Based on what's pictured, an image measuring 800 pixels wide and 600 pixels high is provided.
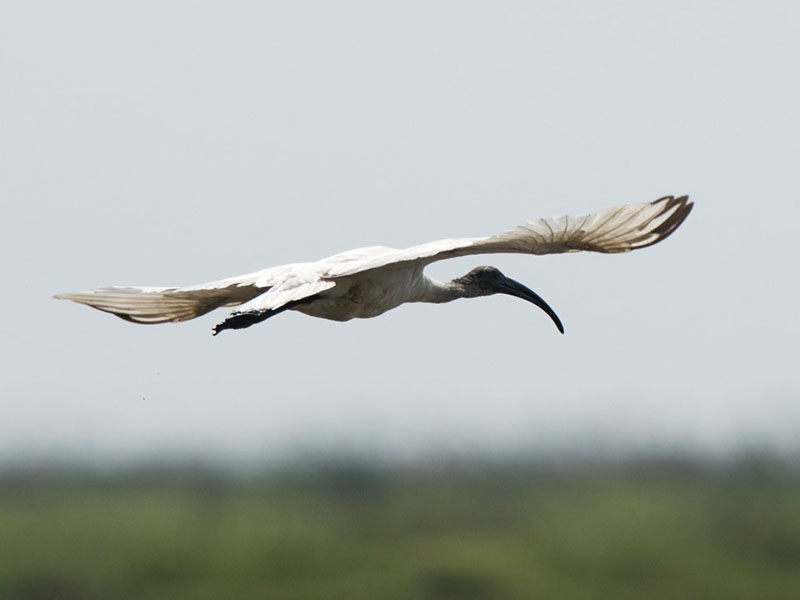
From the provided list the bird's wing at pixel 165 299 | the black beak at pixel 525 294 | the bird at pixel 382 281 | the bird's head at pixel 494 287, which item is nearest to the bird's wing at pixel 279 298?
the bird at pixel 382 281

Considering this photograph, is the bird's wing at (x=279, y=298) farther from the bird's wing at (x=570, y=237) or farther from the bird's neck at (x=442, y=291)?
the bird's neck at (x=442, y=291)

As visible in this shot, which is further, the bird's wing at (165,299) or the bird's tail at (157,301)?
the bird's tail at (157,301)

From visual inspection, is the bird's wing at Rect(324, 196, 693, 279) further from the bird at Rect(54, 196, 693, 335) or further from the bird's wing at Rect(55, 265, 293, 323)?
the bird's wing at Rect(55, 265, 293, 323)

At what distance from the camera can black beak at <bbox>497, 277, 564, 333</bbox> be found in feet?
27.4

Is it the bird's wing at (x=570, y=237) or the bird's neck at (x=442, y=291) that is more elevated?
the bird's wing at (x=570, y=237)

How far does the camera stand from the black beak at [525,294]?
27.4ft

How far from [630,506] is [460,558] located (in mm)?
1556

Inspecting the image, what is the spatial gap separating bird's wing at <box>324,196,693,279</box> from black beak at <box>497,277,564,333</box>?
1366mm

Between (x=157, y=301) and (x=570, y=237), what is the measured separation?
2.50m

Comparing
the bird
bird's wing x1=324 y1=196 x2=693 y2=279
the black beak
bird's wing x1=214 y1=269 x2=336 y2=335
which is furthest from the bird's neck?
bird's wing x1=214 y1=269 x2=336 y2=335

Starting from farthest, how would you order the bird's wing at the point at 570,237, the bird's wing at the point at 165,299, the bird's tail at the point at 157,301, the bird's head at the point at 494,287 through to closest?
the bird's head at the point at 494,287 < the bird's tail at the point at 157,301 < the bird's wing at the point at 165,299 < the bird's wing at the point at 570,237

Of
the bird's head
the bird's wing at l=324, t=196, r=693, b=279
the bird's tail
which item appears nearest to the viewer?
the bird's wing at l=324, t=196, r=693, b=279

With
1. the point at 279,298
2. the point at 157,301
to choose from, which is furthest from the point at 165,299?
the point at 279,298

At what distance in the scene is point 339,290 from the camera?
7.18 m
